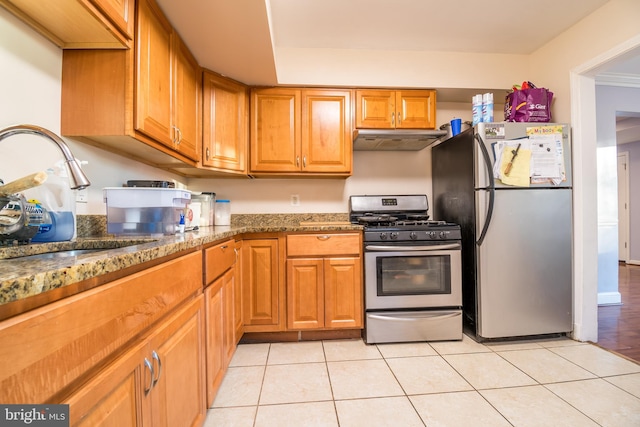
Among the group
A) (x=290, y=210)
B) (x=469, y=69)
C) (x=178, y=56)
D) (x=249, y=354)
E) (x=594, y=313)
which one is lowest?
(x=249, y=354)

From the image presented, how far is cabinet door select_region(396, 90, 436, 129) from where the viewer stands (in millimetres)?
2418

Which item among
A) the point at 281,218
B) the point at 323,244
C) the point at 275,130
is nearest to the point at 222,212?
the point at 281,218

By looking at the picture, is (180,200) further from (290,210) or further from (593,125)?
(593,125)

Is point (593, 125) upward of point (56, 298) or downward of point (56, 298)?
upward

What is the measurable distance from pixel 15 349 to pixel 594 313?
10.2ft

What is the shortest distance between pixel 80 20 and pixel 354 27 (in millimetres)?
1766

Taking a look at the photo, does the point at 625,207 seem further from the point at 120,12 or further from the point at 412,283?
the point at 120,12

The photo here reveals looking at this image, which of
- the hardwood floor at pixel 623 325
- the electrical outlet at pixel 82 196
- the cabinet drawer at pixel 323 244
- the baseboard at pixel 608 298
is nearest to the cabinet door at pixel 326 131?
the cabinet drawer at pixel 323 244

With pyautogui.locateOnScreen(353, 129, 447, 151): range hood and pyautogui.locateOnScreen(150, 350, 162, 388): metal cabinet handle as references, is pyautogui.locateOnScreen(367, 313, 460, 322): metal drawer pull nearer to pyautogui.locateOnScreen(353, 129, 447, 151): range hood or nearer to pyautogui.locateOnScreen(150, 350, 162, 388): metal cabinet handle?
pyautogui.locateOnScreen(353, 129, 447, 151): range hood

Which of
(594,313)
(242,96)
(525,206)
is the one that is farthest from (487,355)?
(242,96)

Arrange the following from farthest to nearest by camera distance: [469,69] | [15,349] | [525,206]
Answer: [469,69] < [525,206] < [15,349]

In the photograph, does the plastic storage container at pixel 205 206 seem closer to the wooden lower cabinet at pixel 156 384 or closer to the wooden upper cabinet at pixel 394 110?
the wooden lower cabinet at pixel 156 384

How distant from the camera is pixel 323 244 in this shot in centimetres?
209

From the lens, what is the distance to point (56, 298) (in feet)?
1.61
